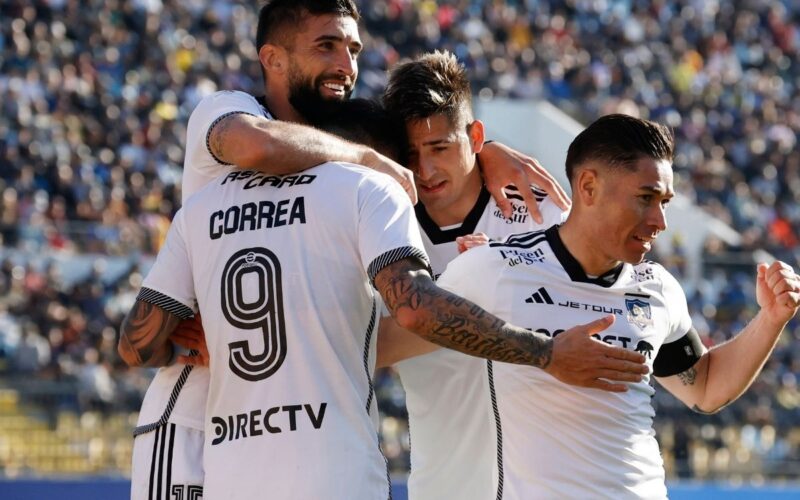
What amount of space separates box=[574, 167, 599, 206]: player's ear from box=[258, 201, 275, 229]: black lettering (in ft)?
3.30

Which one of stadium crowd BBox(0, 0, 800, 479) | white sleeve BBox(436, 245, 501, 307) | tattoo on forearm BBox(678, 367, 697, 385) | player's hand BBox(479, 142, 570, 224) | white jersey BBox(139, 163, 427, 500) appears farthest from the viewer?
stadium crowd BBox(0, 0, 800, 479)

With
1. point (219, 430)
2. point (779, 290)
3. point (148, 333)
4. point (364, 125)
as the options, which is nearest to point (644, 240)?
point (779, 290)

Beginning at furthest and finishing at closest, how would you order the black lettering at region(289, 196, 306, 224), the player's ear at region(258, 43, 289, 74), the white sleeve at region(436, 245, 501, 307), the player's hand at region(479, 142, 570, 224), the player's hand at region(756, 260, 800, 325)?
the player's hand at region(479, 142, 570, 224), the player's ear at region(258, 43, 289, 74), the player's hand at region(756, 260, 800, 325), the white sleeve at region(436, 245, 501, 307), the black lettering at region(289, 196, 306, 224)

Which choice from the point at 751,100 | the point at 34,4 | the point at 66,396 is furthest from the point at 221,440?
the point at 751,100

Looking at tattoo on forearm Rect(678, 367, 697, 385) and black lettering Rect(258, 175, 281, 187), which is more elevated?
black lettering Rect(258, 175, 281, 187)

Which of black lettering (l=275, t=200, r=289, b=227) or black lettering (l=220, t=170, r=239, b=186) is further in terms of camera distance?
black lettering (l=220, t=170, r=239, b=186)

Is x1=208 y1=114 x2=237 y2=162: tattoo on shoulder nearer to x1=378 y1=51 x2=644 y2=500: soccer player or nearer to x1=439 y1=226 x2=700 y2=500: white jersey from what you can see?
x1=439 y1=226 x2=700 y2=500: white jersey

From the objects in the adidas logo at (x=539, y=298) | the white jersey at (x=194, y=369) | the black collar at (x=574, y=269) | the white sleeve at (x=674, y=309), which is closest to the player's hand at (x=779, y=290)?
the white sleeve at (x=674, y=309)

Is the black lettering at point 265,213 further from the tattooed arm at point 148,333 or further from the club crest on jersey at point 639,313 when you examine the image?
the club crest on jersey at point 639,313

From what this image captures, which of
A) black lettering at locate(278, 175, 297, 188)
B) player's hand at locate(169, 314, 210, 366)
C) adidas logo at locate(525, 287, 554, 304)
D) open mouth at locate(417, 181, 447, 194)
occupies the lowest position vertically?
player's hand at locate(169, 314, 210, 366)

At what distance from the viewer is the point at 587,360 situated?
13.1 feet

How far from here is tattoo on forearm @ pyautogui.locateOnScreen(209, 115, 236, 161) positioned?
4.46m

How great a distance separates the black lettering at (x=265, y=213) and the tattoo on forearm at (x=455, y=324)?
430mm

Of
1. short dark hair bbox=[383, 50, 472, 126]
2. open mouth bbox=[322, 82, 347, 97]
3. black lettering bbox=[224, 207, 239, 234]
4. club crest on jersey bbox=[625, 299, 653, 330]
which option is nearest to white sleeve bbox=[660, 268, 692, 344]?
club crest on jersey bbox=[625, 299, 653, 330]
